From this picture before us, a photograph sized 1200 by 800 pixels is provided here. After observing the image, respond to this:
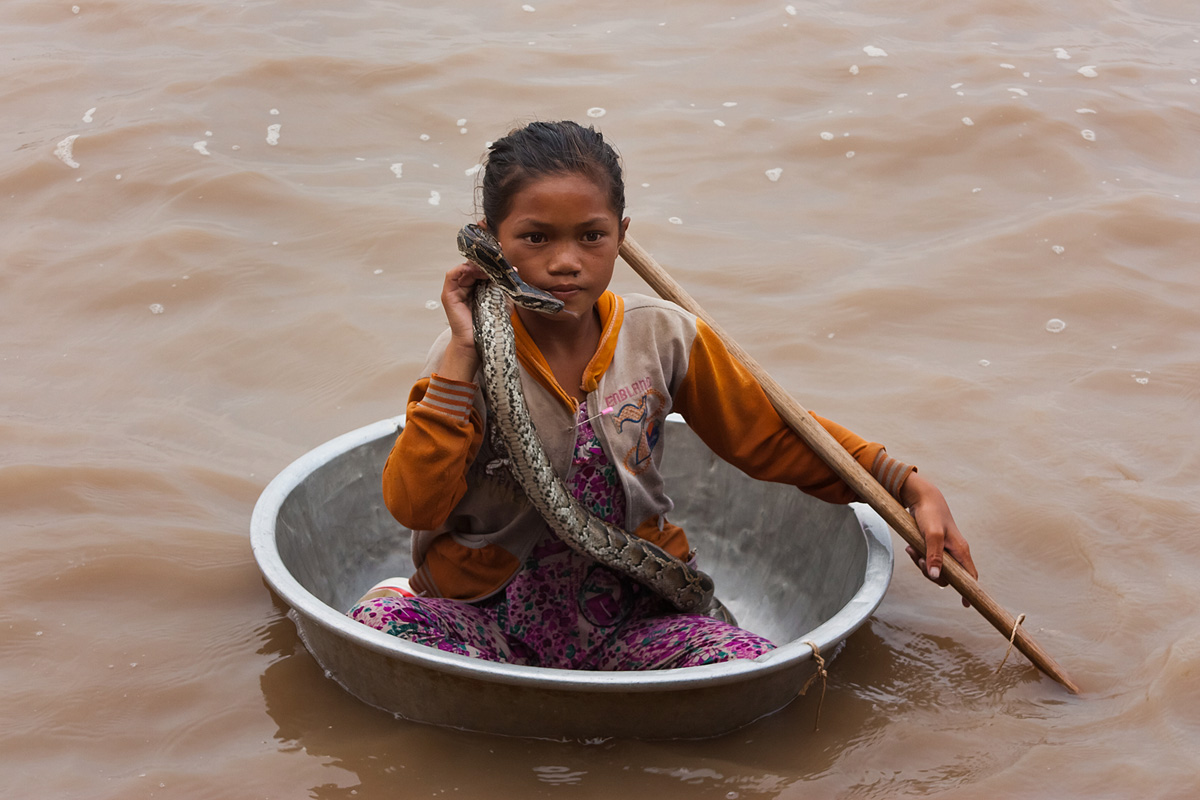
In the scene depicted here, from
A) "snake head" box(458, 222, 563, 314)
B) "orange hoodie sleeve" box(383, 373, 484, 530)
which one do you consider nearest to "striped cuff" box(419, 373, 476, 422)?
"orange hoodie sleeve" box(383, 373, 484, 530)

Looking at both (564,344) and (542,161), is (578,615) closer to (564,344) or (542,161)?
(564,344)

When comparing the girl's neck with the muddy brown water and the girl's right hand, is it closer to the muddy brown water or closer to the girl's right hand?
the girl's right hand

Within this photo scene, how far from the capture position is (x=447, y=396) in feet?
6.03

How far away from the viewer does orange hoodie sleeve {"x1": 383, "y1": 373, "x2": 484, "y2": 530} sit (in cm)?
183

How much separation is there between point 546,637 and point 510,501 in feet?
0.87

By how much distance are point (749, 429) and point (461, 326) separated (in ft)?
2.00

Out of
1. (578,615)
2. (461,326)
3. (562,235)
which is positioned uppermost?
(562,235)

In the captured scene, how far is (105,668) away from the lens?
2.12m

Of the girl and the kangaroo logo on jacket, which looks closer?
the girl

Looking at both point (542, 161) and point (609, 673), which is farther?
point (542, 161)

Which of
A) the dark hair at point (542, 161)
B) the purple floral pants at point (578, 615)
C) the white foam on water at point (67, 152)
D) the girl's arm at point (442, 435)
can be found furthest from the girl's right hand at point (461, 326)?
the white foam on water at point (67, 152)

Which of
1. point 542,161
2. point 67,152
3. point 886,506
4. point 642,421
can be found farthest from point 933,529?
point 67,152

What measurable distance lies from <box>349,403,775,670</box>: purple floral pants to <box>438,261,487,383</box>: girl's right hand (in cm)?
26

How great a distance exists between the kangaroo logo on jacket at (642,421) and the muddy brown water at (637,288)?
0.50 m
